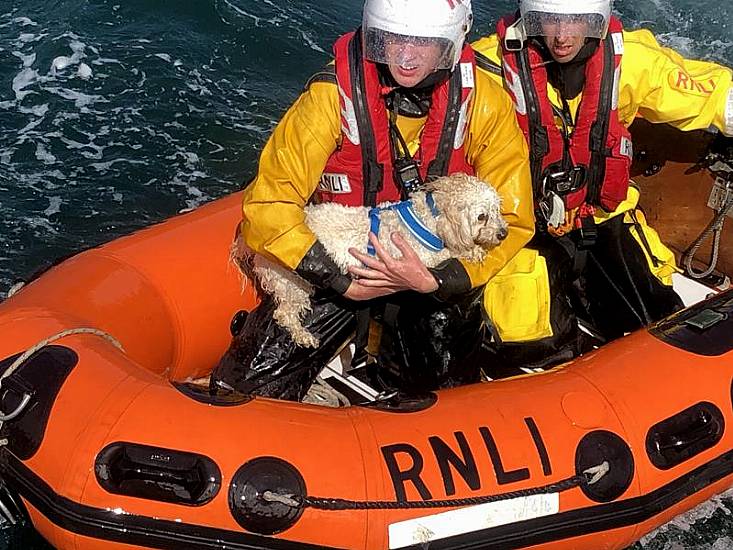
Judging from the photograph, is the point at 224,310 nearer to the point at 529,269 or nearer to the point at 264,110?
the point at 529,269

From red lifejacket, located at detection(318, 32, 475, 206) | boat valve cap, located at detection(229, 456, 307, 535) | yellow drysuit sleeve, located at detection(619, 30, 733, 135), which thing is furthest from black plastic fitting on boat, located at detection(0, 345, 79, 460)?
yellow drysuit sleeve, located at detection(619, 30, 733, 135)

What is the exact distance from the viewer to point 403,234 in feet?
7.77

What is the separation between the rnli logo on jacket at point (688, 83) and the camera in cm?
269

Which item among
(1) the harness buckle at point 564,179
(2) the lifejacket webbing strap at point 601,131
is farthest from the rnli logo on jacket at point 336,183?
(2) the lifejacket webbing strap at point 601,131

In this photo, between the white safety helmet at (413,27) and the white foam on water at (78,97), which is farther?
the white foam on water at (78,97)

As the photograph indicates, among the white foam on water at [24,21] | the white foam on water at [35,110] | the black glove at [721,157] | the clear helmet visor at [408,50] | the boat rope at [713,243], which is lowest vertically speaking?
the white foam on water at [35,110]

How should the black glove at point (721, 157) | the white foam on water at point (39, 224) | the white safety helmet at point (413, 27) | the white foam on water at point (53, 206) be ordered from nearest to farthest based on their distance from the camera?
the white safety helmet at point (413, 27) < the black glove at point (721, 157) < the white foam on water at point (39, 224) < the white foam on water at point (53, 206)

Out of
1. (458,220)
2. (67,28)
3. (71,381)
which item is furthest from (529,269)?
(67,28)

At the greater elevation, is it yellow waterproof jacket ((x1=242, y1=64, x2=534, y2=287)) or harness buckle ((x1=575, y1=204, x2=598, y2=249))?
yellow waterproof jacket ((x1=242, y1=64, x2=534, y2=287))

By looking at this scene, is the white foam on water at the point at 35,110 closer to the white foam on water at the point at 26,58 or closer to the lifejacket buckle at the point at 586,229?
the white foam on water at the point at 26,58

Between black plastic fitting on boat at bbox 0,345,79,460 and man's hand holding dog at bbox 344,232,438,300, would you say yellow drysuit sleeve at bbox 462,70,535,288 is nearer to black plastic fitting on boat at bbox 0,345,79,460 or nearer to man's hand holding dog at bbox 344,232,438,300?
man's hand holding dog at bbox 344,232,438,300

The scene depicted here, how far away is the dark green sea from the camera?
4.35 metres

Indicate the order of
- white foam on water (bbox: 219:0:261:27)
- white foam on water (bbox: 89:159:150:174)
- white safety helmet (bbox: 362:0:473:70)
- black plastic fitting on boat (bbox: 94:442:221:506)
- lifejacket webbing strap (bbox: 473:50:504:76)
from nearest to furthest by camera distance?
black plastic fitting on boat (bbox: 94:442:221:506)
white safety helmet (bbox: 362:0:473:70)
lifejacket webbing strap (bbox: 473:50:504:76)
white foam on water (bbox: 89:159:150:174)
white foam on water (bbox: 219:0:261:27)

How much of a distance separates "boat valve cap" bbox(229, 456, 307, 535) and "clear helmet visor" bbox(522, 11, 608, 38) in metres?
1.48
